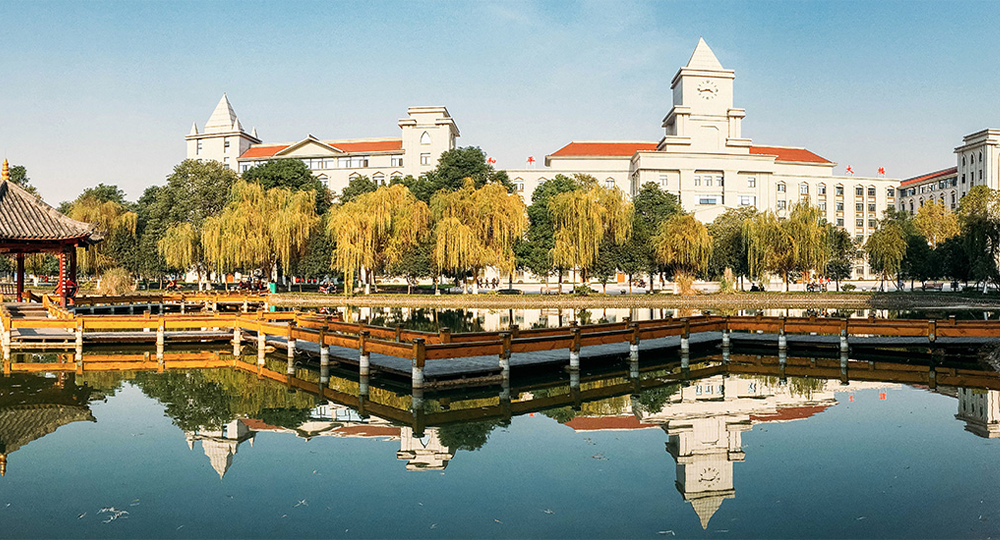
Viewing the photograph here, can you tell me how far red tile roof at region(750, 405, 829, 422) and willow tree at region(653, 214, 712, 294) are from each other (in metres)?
30.8

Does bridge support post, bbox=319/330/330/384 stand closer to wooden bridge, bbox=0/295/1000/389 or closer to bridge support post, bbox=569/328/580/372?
wooden bridge, bbox=0/295/1000/389

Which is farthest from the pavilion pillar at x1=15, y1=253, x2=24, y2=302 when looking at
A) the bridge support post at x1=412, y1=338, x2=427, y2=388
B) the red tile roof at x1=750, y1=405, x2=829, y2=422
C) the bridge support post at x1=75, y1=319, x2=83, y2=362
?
the red tile roof at x1=750, y1=405, x2=829, y2=422

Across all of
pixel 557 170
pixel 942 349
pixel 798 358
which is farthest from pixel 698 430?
pixel 557 170

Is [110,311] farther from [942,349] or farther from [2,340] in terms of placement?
[942,349]

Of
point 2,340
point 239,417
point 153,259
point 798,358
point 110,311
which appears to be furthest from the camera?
point 153,259

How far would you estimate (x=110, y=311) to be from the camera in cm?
2531

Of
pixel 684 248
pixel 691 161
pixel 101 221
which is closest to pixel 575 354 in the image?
pixel 684 248

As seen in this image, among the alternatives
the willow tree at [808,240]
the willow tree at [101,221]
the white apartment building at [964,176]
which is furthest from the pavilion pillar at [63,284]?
the white apartment building at [964,176]

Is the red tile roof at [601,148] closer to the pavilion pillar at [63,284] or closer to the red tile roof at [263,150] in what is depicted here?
the red tile roof at [263,150]

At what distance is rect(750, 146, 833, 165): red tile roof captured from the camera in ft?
274

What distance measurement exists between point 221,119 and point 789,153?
74787mm

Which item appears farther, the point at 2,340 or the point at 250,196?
the point at 250,196

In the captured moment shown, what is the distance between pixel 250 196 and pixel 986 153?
3486 inches

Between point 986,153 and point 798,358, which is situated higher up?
point 986,153
